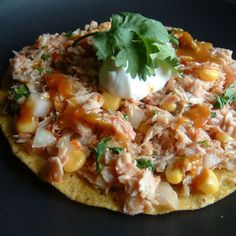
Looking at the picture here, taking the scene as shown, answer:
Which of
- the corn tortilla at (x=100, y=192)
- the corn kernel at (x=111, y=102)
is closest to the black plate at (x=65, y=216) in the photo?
the corn tortilla at (x=100, y=192)

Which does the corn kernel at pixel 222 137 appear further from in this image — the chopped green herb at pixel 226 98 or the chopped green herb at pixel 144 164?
the chopped green herb at pixel 144 164

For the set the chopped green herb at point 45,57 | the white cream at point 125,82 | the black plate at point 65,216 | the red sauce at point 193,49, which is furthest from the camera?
the red sauce at point 193,49

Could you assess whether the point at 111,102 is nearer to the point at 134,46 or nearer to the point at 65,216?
the point at 134,46

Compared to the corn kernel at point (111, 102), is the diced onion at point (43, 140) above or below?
below

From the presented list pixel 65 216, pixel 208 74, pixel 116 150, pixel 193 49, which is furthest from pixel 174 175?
pixel 193 49

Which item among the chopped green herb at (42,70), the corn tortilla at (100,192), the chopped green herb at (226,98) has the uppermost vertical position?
the chopped green herb at (226,98)
